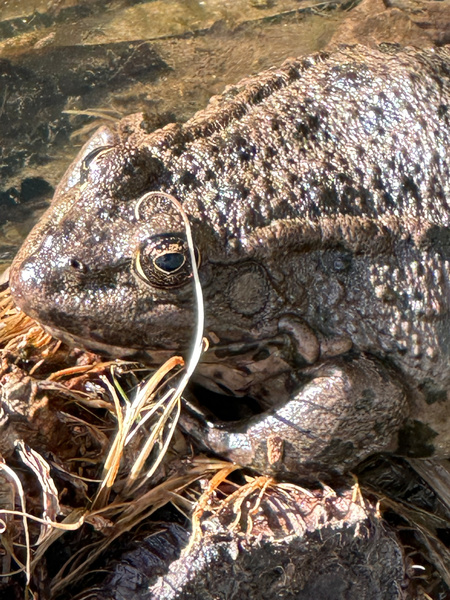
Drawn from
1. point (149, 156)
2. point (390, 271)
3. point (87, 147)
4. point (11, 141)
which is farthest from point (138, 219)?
point (11, 141)

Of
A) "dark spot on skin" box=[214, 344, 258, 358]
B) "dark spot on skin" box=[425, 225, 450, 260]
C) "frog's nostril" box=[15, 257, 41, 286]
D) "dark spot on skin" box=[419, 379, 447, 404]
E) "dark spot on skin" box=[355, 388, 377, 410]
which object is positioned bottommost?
"dark spot on skin" box=[419, 379, 447, 404]

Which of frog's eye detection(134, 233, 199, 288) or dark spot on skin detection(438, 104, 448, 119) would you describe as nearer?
frog's eye detection(134, 233, 199, 288)

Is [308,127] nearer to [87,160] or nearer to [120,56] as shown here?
[87,160]

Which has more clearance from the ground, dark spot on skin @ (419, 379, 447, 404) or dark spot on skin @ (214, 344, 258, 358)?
dark spot on skin @ (214, 344, 258, 358)

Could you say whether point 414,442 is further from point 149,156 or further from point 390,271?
point 149,156

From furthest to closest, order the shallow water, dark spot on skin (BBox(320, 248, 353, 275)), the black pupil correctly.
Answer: the shallow water
dark spot on skin (BBox(320, 248, 353, 275))
the black pupil

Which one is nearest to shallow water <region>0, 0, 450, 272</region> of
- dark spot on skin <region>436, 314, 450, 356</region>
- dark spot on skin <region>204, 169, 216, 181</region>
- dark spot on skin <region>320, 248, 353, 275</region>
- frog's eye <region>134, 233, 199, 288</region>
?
dark spot on skin <region>204, 169, 216, 181</region>

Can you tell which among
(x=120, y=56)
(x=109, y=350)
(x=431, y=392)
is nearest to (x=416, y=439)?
(x=431, y=392)

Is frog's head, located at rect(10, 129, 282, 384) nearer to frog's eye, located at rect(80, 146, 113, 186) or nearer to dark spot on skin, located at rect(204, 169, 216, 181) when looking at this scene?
frog's eye, located at rect(80, 146, 113, 186)
